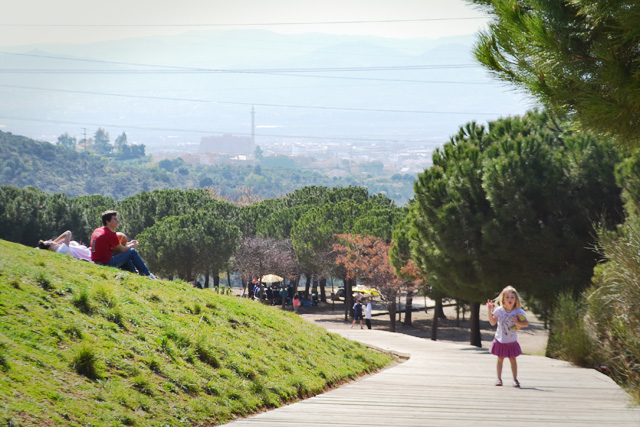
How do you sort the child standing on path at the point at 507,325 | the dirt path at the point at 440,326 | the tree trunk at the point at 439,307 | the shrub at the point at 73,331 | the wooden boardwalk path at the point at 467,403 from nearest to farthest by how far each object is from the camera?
the wooden boardwalk path at the point at 467,403 → the shrub at the point at 73,331 → the child standing on path at the point at 507,325 → the tree trunk at the point at 439,307 → the dirt path at the point at 440,326

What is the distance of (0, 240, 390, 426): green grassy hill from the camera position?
237 inches

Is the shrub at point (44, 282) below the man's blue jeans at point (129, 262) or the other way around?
below

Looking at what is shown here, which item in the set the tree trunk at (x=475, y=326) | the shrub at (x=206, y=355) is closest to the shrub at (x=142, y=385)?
the shrub at (x=206, y=355)

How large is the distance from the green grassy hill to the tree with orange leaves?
27.6 meters

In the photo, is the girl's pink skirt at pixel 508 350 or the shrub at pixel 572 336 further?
the shrub at pixel 572 336

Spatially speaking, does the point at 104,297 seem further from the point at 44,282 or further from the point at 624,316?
the point at 624,316

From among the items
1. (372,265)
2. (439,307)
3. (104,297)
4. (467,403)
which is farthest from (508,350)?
(439,307)

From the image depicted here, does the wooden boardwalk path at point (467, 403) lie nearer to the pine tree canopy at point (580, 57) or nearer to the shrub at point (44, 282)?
the pine tree canopy at point (580, 57)

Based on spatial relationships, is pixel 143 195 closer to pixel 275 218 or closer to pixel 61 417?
pixel 275 218

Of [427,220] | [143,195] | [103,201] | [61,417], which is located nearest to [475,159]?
[427,220]

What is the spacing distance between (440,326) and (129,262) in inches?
1347

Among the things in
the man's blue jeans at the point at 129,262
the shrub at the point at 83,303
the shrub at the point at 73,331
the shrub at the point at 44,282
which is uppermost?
the man's blue jeans at the point at 129,262

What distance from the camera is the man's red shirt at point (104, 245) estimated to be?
11531mm

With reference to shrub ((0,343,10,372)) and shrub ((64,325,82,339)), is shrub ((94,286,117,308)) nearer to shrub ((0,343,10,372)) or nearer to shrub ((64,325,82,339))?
shrub ((64,325,82,339))
